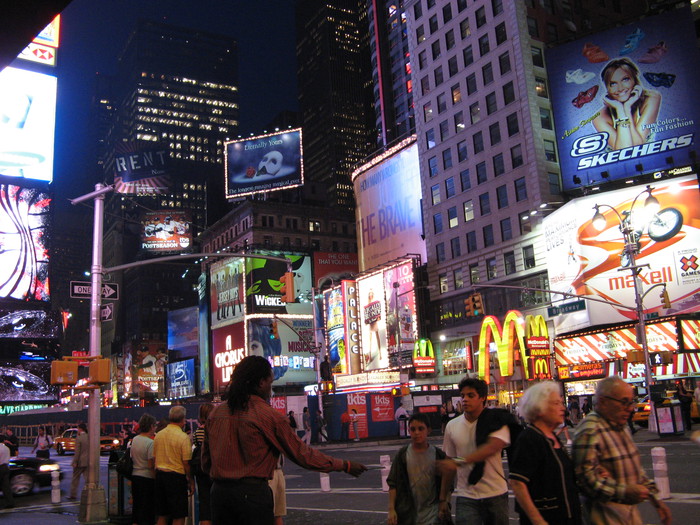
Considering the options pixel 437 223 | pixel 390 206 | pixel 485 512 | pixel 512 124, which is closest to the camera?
pixel 485 512

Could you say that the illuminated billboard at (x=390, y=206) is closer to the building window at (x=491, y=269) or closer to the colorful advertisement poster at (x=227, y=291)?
the building window at (x=491, y=269)

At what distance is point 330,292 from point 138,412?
79.6 ft

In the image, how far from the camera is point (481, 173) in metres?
61.8

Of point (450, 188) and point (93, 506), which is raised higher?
point (450, 188)

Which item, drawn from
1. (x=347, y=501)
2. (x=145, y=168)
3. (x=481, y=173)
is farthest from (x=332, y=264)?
(x=347, y=501)

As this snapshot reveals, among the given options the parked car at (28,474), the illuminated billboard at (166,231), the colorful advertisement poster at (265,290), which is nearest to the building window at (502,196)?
the colorful advertisement poster at (265,290)

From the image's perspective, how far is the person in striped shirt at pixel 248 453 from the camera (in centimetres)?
503

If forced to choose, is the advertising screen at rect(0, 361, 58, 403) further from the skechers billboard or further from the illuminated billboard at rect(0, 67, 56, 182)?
the skechers billboard

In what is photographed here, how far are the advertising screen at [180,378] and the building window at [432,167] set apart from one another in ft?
174

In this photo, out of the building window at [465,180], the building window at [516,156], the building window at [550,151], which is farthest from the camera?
the building window at [465,180]

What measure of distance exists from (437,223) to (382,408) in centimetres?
2927

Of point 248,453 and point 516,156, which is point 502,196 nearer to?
point 516,156

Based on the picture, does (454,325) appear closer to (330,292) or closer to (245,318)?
(330,292)

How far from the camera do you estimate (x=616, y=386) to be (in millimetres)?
5223
